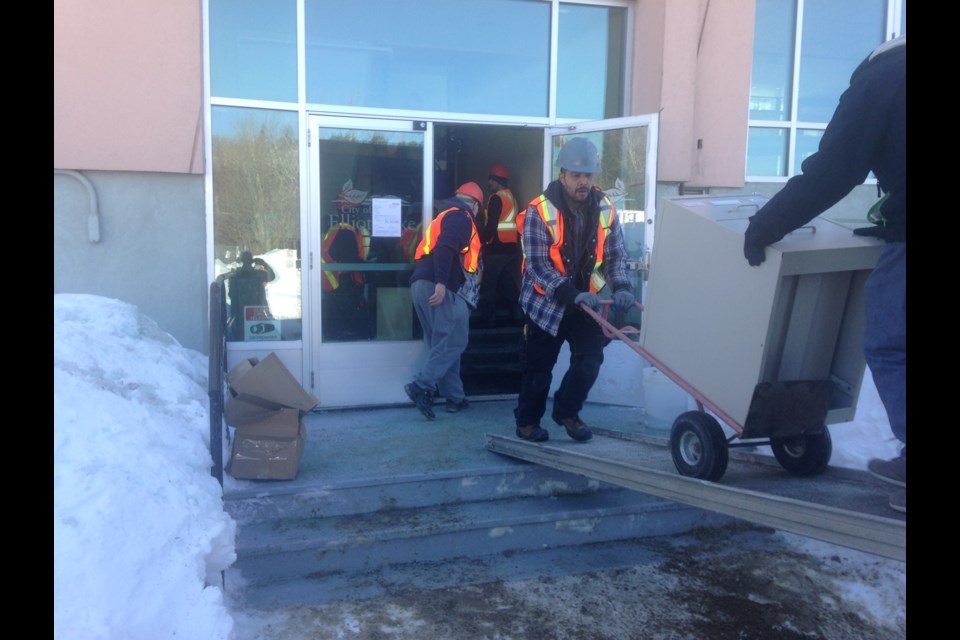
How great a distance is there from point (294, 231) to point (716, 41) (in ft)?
12.6

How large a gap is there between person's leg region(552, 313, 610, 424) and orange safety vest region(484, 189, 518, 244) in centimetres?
323

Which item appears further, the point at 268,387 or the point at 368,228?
the point at 368,228

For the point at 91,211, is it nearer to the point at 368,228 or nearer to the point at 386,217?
the point at 368,228

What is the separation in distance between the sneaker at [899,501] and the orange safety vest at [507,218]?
17.5 ft

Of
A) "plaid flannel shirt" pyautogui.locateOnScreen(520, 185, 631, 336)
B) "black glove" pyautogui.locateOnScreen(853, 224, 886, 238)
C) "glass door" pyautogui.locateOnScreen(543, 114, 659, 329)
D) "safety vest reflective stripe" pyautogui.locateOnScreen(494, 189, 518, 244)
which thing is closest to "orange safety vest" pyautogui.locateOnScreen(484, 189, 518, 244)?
"safety vest reflective stripe" pyautogui.locateOnScreen(494, 189, 518, 244)

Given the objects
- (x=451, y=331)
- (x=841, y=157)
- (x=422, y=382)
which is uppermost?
(x=841, y=157)

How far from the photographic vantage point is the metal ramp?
2.68 m

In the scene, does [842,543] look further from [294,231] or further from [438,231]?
[294,231]

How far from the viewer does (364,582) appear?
13.2 ft

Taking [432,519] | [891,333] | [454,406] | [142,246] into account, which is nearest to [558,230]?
[432,519]

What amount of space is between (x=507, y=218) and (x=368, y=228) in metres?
2.00

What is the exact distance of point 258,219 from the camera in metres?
5.88

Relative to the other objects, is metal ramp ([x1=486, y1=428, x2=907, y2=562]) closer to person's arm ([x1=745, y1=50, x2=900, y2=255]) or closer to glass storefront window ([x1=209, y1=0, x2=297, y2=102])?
person's arm ([x1=745, y1=50, x2=900, y2=255])

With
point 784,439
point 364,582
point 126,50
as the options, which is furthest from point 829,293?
point 126,50
